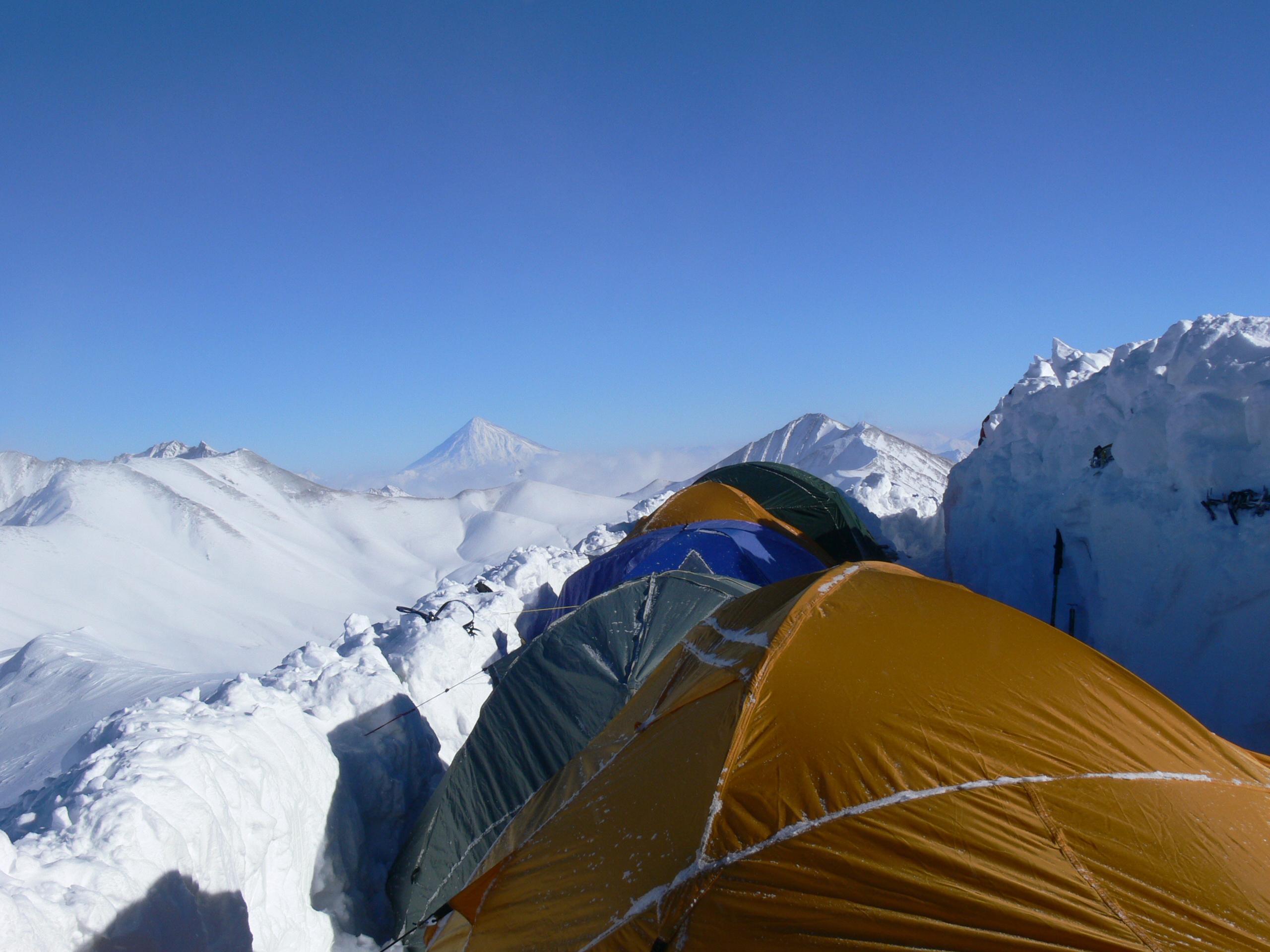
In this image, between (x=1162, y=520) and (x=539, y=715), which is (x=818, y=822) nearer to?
(x=539, y=715)

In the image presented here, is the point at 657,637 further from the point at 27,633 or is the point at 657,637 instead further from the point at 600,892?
the point at 27,633

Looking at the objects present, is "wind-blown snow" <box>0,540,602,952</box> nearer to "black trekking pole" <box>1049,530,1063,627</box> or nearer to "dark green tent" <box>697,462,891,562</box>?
"dark green tent" <box>697,462,891,562</box>

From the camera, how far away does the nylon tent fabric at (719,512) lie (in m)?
8.95

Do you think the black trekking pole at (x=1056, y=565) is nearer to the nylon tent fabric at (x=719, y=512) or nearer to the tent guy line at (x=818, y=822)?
the nylon tent fabric at (x=719, y=512)

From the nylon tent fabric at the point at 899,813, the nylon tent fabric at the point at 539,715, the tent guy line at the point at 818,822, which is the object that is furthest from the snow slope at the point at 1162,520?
the tent guy line at the point at 818,822

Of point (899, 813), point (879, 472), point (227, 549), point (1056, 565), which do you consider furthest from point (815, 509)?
point (227, 549)

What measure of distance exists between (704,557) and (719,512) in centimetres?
135

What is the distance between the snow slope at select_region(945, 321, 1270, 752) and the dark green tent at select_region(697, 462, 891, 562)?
162cm

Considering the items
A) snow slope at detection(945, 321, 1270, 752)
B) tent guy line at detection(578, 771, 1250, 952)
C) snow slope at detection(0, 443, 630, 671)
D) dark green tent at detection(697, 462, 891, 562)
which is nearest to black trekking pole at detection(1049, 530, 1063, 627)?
snow slope at detection(945, 321, 1270, 752)

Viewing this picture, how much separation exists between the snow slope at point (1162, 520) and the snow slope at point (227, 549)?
13.2 meters

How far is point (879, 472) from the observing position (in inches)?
707

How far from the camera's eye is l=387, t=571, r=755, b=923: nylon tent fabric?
13.6 ft

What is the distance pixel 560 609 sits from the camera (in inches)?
355

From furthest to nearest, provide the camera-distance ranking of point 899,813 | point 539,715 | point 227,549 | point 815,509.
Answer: point 227,549, point 815,509, point 539,715, point 899,813
